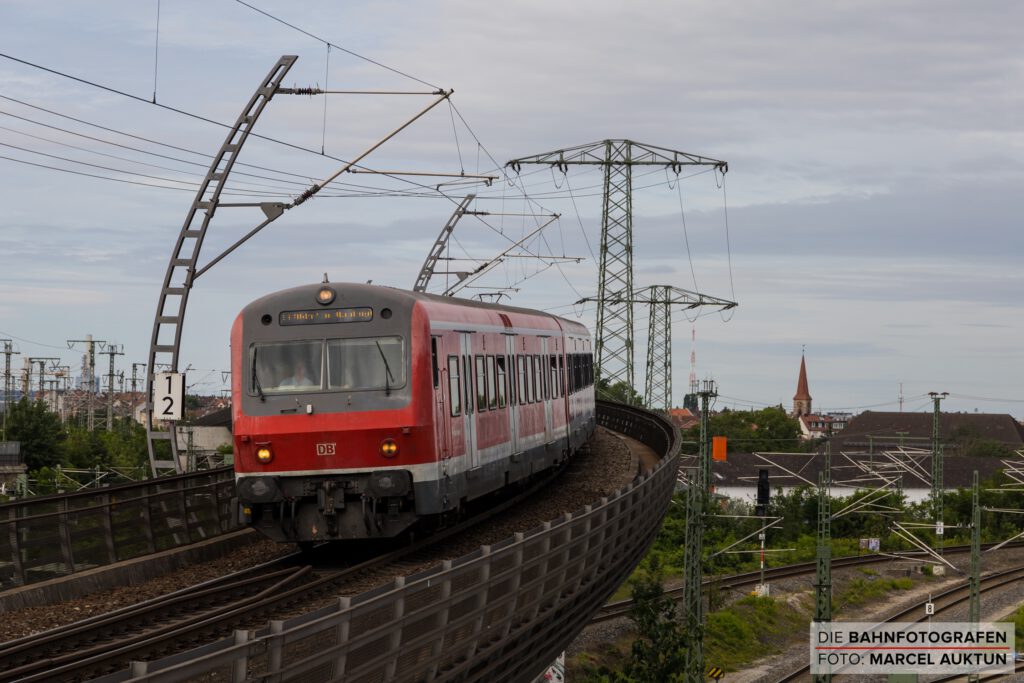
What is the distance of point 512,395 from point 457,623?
448 inches

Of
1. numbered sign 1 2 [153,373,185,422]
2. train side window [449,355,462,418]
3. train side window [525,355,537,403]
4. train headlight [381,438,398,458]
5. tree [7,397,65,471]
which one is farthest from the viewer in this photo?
tree [7,397,65,471]

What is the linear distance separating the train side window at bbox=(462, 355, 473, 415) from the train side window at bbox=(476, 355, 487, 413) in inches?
14.6

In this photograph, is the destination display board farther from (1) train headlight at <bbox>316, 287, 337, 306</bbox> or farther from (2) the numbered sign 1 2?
(2) the numbered sign 1 2

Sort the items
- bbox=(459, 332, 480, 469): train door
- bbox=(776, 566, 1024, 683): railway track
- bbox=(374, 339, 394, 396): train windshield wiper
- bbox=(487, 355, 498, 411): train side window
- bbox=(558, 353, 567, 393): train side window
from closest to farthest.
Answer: bbox=(374, 339, 394, 396): train windshield wiper, bbox=(459, 332, 480, 469): train door, bbox=(487, 355, 498, 411): train side window, bbox=(558, 353, 567, 393): train side window, bbox=(776, 566, 1024, 683): railway track

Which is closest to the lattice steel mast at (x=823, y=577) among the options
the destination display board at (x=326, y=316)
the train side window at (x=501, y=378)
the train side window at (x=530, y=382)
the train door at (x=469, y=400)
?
the train side window at (x=530, y=382)

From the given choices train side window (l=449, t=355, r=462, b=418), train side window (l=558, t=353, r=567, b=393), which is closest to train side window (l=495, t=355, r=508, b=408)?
train side window (l=449, t=355, r=462, b=418)

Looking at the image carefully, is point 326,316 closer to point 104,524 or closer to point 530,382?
point 104,524

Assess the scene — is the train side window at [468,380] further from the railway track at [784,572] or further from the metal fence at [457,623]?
the railway track at [784,572]

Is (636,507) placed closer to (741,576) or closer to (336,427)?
(336,427)

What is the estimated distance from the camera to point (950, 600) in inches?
1943

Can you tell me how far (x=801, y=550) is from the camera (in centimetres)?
6431

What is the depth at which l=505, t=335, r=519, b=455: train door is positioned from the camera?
21.3 metres

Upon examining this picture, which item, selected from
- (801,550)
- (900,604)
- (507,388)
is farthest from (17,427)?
(507,388)

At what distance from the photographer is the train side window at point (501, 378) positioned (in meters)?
20.5
